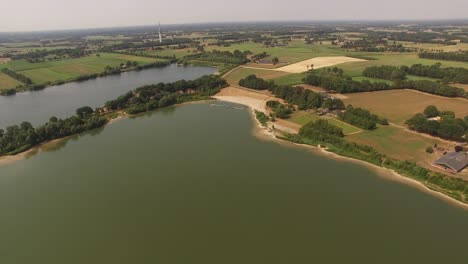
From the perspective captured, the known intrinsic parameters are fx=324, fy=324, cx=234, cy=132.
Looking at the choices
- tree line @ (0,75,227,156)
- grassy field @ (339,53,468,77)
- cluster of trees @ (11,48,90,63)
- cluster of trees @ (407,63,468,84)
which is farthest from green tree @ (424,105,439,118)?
cluster of trees @ (11,48,90,63)

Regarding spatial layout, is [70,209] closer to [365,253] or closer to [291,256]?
[291,256]

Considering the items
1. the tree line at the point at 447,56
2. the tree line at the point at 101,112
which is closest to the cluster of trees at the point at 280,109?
the tree line at the point at 101,112

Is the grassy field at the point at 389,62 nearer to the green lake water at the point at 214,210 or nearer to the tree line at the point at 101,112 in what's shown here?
the tree line at the point at 101,112

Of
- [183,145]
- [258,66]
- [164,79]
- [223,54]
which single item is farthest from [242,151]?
[223,54]

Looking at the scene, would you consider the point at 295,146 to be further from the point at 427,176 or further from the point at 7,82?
the point at 7,82

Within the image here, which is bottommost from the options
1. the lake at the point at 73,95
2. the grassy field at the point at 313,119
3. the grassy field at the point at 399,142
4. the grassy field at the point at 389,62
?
the grassy field at the point at 399,142

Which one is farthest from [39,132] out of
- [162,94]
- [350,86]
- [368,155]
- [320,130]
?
[350,86]

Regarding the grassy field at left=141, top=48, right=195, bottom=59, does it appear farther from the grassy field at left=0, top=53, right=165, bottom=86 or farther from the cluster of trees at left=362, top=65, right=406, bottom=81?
the cluster of trees at left=362, top=65, right=406, bottom=81
